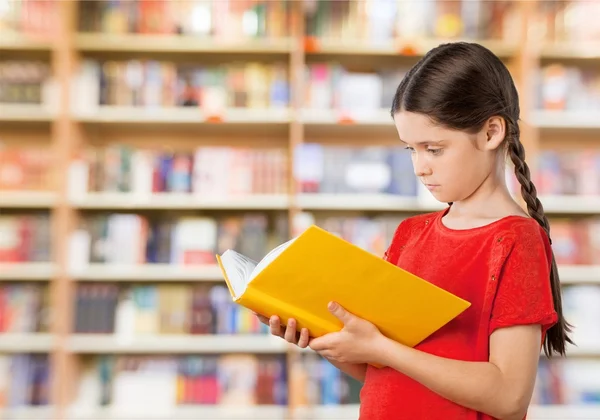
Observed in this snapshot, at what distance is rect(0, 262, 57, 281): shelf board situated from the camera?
261 centimetres

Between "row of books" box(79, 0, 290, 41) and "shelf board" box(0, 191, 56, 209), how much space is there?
29.5 inches

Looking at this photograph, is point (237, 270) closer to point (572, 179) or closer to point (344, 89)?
point (344, 89)

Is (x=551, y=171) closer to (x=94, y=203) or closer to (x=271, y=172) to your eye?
(x=271, y=172)

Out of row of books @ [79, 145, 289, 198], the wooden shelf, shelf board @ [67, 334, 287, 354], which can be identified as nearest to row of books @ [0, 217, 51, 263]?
row of books @ [79, 145, 289, 198]

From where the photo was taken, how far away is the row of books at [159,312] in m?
2.67

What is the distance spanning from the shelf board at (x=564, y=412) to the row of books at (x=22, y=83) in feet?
8.27

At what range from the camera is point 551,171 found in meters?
2.74

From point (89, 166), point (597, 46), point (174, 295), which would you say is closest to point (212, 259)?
point (174, 295)

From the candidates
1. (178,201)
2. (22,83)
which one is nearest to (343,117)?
(178,201)

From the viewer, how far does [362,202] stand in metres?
2.68

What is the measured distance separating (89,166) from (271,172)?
788 millimetres

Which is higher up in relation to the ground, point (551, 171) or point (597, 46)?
point (597, 46)

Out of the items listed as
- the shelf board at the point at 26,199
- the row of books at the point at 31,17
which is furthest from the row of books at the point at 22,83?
the shelf board at the point at 26,199

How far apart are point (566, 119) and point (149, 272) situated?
1.94 metres
